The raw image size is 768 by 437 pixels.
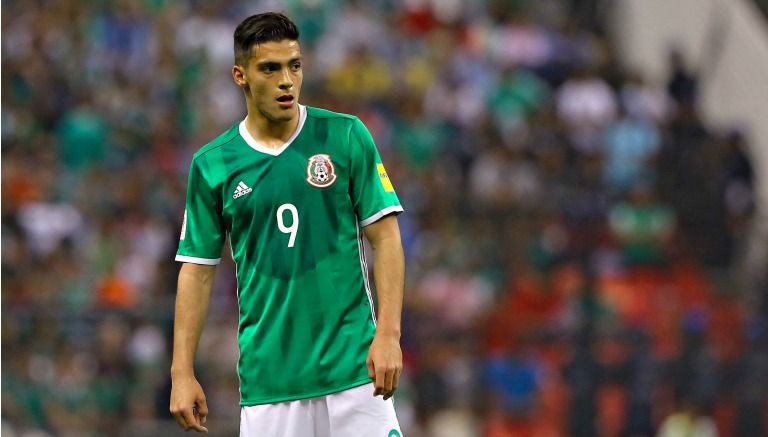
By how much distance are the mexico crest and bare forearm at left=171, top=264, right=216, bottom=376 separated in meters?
0.52

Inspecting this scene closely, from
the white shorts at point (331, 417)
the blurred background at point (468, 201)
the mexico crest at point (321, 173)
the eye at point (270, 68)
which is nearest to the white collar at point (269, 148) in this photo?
the mexico crest at point (321, 173)

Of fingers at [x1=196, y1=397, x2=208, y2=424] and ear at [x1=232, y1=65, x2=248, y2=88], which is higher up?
ear at [x1=232, y1=65, x2=248, y2=88]

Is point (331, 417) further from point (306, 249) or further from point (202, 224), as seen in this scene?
point (202, 224)

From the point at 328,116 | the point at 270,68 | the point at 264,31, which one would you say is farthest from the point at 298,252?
the point at 264,31

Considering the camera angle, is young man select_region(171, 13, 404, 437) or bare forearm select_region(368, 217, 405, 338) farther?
young man select_region(171, 13, 404, 437)

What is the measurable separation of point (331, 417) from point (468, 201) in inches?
329

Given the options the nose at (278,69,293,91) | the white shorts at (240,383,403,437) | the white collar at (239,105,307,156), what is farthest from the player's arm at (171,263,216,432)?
the nose at (278,69,293,91)

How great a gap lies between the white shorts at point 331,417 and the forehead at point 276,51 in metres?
1.15

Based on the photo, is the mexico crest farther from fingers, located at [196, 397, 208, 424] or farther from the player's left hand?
fingers, located at [196, 397, 208, 424]

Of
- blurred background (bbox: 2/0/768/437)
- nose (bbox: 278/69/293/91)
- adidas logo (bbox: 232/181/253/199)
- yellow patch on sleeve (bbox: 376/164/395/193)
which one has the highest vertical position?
nose (bbox: 278/69/293/91)

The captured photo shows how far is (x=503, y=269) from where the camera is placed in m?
13.0

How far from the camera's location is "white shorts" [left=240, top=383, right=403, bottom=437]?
5.38 m

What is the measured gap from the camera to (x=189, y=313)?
553cm

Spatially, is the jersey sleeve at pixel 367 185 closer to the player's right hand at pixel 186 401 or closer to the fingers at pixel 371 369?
the fingers at pixel 371 369
